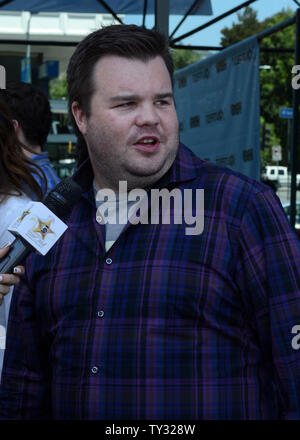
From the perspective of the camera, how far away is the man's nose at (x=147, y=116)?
1718 mm

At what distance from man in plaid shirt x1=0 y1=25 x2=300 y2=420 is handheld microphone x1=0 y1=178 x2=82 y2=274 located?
94mm

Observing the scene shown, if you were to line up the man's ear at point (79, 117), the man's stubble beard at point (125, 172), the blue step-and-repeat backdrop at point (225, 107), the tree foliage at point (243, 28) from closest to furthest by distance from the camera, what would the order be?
the man's stubble beard at point (125, 172) → the man's ear at point (79, 117) → the blue step-and-repeat backdrop at point (225, 107) → the tree foliage at point (243, 28)

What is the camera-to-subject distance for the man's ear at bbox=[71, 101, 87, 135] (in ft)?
6.39

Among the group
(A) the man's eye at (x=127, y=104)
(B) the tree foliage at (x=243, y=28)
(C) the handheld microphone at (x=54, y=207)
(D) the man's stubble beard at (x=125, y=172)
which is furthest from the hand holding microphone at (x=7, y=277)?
(B) the tree foliage at (x=243, y=28)

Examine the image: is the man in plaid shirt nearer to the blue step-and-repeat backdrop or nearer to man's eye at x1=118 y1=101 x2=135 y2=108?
man's eye at x1=118 y1=101 x2=135 y2=108

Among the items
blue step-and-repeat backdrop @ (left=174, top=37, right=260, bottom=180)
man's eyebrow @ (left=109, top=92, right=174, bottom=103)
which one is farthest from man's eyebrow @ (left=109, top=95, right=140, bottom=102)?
blue step-and-repeat backdrop @ (left=174, top=37, right=260, bottom=180)

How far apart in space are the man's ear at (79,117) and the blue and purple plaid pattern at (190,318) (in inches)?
12.4

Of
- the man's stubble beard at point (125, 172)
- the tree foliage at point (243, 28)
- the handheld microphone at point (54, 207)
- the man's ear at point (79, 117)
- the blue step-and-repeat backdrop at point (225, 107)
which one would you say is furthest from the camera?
the tree foliage at point (243, 28)

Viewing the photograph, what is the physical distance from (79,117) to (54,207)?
1.22ft

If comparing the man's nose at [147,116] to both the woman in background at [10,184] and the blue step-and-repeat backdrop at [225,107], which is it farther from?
the blue step-and-repeat backdrop at [225,107]

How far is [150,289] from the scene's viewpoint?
1.67 m

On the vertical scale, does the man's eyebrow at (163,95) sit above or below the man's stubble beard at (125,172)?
above

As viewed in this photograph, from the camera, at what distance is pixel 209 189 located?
1747 mm

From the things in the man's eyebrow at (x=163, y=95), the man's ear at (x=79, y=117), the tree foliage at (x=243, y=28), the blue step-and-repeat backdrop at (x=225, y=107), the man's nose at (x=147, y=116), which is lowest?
the man's nose at (x=147, y=116)
